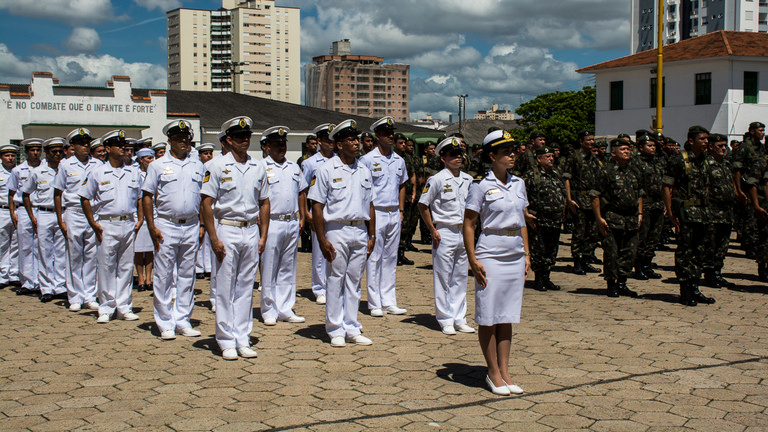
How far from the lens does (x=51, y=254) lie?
Answer: 1009 cm

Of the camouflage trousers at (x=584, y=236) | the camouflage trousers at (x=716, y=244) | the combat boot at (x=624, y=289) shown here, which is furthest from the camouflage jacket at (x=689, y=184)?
the camouflage trousers at (x=584, y=236)

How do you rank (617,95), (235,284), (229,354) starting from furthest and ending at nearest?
1. (617,95)
2. (235,284)
3. (229,354)

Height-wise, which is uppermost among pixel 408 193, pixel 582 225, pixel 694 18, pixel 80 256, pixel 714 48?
pixel 694 18

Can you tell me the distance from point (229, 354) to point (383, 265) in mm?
2593

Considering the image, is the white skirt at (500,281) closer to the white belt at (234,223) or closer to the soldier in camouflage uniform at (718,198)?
the white belt at (234,223)

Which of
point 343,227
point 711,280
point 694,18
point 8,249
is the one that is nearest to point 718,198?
point 711,280

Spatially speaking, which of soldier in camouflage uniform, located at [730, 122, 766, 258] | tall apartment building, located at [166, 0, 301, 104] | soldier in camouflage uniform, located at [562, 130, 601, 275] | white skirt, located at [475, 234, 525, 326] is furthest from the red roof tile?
tall apartment building, located at [166, 0, 301, 104]

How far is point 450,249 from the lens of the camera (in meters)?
7.72

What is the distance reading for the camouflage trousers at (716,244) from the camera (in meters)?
9.27

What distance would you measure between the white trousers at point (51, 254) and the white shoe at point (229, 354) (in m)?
4.36

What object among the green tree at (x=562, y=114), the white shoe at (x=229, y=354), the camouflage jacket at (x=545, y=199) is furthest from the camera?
the green tree at (x=562, y=114)

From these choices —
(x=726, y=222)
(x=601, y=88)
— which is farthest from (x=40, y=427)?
(x=601, y=88)

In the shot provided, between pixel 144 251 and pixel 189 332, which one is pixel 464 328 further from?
pixel 144 251

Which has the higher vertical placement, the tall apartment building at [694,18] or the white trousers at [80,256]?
the tall apartment building at [694,18]
